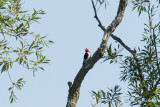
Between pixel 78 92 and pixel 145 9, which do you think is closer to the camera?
pixel 78 92

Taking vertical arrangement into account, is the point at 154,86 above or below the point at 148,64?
below

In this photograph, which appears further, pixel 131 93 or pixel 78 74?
pixel 131 93

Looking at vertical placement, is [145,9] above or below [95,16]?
above

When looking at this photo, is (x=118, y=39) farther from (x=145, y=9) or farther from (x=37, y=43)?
(x=37, y=43)

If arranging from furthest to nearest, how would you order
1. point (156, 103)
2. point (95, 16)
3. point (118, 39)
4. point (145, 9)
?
1. point (145, 9)
2. point (118, 39)
3. point (95, 16)
4. point (156, 103)

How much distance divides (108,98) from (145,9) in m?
2.73

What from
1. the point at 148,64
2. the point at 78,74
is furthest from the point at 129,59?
the point at 78,74

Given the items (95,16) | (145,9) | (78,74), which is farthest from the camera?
(145,9)

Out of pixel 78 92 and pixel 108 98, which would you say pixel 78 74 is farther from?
pixel 108 98

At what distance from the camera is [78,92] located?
6.70m

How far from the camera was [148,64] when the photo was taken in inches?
309

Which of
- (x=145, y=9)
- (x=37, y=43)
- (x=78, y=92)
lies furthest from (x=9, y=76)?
(x=145, y=9)

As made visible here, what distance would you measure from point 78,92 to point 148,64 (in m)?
2.06

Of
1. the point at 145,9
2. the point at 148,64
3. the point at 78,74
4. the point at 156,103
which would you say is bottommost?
the point at 156,103
